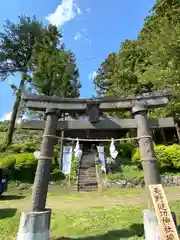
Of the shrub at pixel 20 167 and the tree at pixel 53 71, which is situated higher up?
the tree at pixel 53 71

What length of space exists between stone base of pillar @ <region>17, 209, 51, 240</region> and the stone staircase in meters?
9.88

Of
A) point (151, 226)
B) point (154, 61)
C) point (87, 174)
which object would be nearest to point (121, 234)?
point (151, 226)

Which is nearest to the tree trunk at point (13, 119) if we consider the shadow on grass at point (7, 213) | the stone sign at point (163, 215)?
the shadow on grass at point (7, 213)

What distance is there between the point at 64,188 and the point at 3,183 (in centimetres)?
453

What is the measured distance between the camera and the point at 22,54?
22562 millimetres

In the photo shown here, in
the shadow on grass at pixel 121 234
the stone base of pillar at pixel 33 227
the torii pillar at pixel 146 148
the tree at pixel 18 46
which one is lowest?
the shadow on grass at pixel 121 234

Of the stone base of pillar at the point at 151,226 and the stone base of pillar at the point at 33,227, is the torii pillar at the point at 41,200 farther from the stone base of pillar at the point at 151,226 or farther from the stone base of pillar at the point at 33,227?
the stone base of pillar at the point at 151,226

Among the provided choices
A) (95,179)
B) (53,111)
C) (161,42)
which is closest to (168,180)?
(95,179)

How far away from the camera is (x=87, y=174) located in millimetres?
16297

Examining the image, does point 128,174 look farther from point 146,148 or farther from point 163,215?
point 163,215

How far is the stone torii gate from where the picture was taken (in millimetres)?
4574

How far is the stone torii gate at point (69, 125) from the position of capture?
4.57 m

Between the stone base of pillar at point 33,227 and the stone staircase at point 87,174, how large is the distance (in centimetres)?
988

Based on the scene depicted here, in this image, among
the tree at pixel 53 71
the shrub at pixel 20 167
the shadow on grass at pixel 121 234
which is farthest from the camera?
the tree at pixel 53 71
